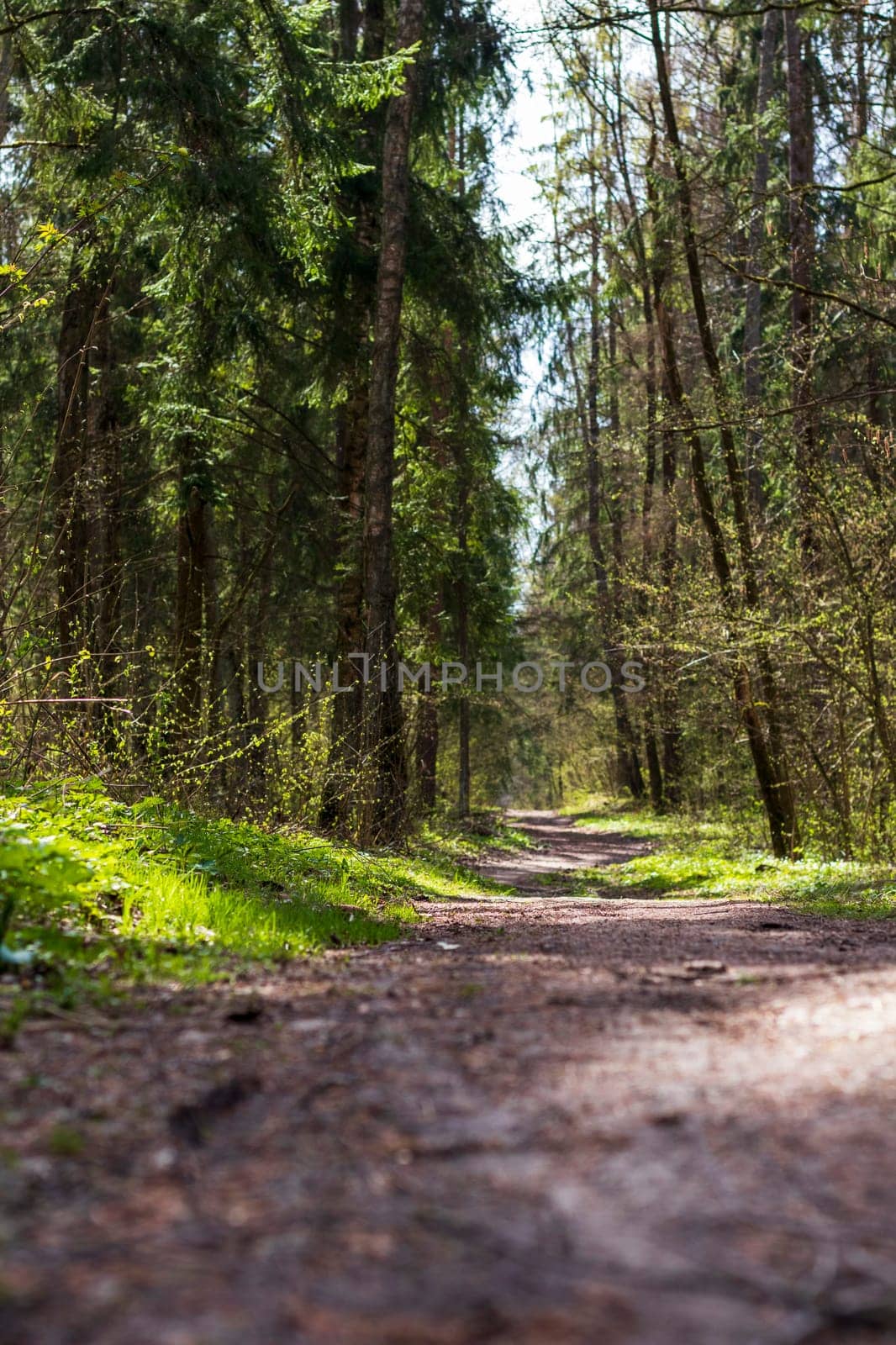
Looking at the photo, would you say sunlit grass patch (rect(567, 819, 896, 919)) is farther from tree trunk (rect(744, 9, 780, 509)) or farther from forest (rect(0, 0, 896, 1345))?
tree trunk (rect(744, 9, 780, 509))

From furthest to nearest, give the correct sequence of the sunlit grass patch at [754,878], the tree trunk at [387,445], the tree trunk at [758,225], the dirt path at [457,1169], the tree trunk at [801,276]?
the tree trunk at [758,225], the tree trunk at [387,445], the tree trunk at [801,276], the sunlit grass patch at [754,878], the dirt path at [457,1169]

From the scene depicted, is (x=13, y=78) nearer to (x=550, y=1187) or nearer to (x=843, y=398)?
(x=843, y=398)

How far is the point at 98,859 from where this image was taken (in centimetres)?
493

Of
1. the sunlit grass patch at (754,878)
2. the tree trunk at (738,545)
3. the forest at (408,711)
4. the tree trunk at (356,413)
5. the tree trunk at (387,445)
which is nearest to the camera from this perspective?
the forest at (408,711)

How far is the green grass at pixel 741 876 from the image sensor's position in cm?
866

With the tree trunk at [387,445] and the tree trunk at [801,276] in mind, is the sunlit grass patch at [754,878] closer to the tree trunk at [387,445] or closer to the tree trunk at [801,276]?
the tree trunk at [387,445]

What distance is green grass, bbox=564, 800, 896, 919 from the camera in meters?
8.66

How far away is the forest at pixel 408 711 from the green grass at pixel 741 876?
14cm

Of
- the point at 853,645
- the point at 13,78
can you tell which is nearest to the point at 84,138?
the point at 13,78

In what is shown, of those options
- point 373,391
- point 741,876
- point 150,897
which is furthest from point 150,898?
point 373,391

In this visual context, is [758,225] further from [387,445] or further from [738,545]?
[387,445]

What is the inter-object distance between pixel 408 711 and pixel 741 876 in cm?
580

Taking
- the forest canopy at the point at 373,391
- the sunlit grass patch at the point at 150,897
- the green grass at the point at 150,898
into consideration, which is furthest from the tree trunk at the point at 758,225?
the sunlit grass patch at the point at 150,897

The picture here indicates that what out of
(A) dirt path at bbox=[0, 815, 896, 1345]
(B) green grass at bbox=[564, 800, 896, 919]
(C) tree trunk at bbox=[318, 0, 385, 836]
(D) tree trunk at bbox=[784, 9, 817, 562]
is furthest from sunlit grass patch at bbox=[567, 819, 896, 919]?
(A) dirt path at bbox=[0, 815, 896, 1345]
